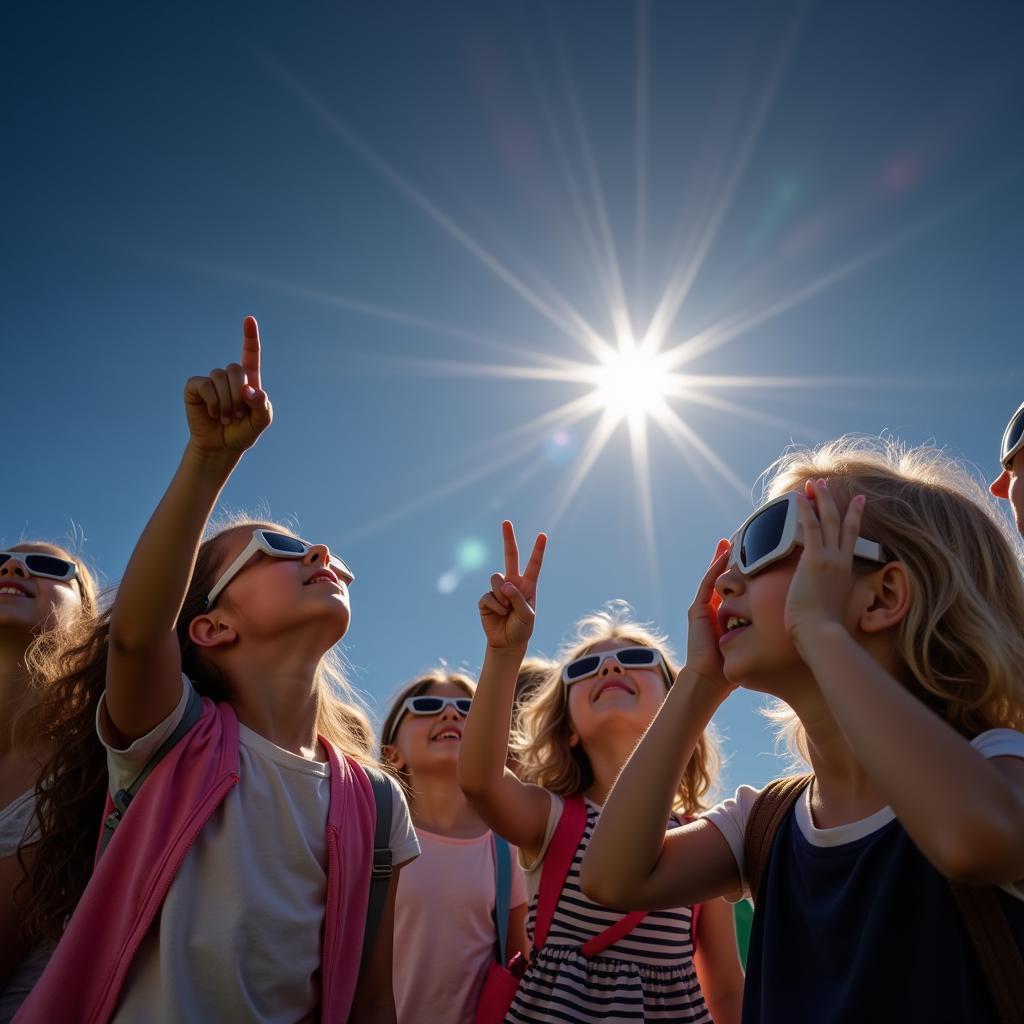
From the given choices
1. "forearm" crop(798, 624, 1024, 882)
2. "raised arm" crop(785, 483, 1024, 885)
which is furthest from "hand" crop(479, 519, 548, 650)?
→ "forearm" crop(798, 624, 1024, 882)

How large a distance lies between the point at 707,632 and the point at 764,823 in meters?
0.66

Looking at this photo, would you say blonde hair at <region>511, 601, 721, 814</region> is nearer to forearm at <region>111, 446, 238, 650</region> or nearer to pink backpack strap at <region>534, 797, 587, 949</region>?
pink backpack strap at <region>534, 797, 587, 949</region>

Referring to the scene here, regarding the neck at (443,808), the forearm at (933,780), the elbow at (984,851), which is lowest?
the elbow at (984,851)

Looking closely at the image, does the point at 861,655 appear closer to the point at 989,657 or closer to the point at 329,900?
the point at 989,657

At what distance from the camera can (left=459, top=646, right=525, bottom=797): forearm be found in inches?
144

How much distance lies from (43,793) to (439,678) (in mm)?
3614

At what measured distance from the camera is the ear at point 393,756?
6.32 metres

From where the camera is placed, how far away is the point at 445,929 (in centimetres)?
497

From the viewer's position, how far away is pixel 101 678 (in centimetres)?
348

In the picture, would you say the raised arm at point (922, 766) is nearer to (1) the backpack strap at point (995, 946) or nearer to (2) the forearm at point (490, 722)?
(1) the backpack strap at point (995, 946)

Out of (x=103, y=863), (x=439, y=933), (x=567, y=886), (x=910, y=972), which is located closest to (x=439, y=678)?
(x=439, y=933)

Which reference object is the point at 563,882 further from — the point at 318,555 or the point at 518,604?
the point at 318,555

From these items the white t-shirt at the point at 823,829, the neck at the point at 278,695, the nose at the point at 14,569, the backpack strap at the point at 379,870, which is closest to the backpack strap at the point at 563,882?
the backpack strap at the point at 379,870

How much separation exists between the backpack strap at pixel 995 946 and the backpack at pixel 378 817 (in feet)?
7.11
